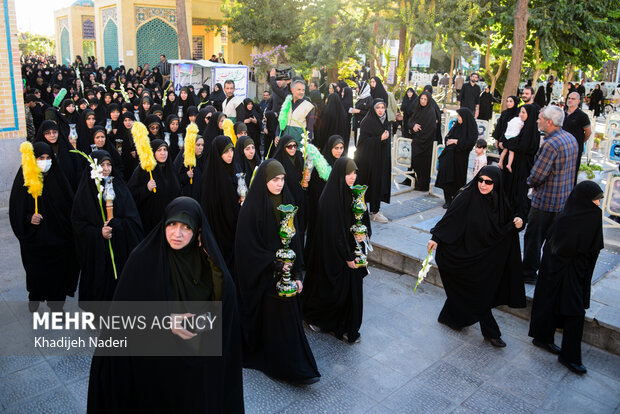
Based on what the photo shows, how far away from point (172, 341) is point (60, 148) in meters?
4.23

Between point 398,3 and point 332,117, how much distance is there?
7.47 meters

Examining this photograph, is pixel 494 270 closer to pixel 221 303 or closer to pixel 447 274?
pixel 447 274

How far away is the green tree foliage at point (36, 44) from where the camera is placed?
4462 centimetres

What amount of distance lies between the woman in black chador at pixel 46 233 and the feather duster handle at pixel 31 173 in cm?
4

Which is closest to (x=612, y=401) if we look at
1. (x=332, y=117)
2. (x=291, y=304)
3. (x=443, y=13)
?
(x=291, y=304)

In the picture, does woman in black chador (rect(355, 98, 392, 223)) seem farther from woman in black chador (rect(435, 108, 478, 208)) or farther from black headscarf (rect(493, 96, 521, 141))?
black headscarf (rect(493, 96, 521, 141))

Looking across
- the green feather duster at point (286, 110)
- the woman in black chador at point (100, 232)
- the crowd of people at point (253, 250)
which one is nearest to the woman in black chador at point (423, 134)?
the green feather duster at point (286, 110)

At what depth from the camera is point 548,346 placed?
448 centimetres

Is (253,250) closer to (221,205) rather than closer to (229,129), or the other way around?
(221,205)

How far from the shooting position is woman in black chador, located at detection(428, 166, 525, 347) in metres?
4.39

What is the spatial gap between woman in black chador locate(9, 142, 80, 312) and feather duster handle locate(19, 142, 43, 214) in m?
0.04

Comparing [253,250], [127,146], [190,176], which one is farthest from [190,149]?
[253,250]

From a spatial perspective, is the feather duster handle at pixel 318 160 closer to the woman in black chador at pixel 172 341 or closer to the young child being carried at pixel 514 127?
the young child being carried at pixel 514 127

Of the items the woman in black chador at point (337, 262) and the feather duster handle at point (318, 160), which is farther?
the feather duster handle at point (318, 160)
